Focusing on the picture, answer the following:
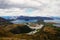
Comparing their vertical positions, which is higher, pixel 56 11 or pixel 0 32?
pixel 56 11

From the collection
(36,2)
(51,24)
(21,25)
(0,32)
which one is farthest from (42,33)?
(0,32)

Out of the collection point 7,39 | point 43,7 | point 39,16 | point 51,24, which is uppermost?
point 43,7

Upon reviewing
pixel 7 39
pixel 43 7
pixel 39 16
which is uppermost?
pixel 43 7

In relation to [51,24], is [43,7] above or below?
above

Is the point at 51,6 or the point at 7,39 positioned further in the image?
the point at 51,6

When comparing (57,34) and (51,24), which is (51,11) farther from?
(57,34)

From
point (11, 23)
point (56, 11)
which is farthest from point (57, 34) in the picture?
point (11, 23)

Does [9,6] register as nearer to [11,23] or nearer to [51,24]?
[11,23]

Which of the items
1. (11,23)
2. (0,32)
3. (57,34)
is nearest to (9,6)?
(11,23)
